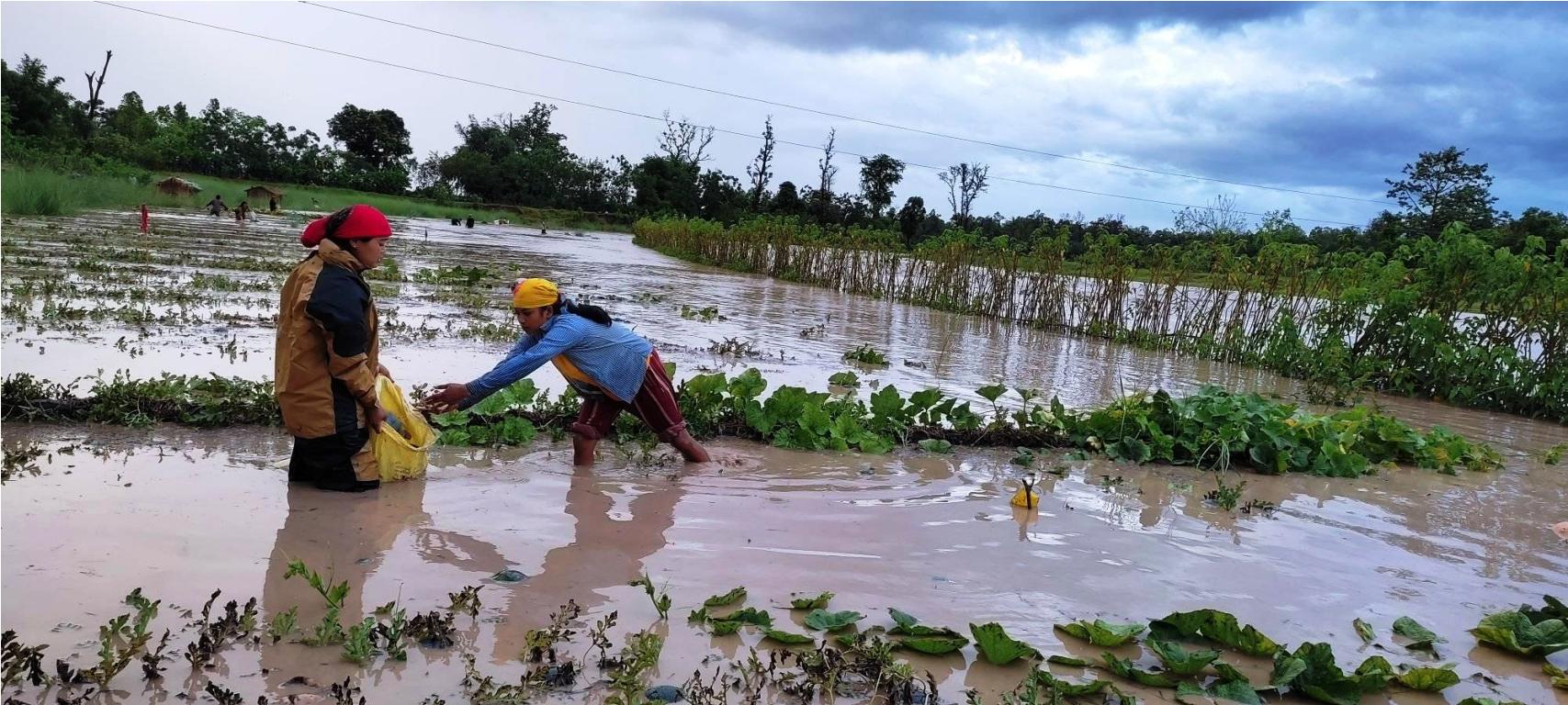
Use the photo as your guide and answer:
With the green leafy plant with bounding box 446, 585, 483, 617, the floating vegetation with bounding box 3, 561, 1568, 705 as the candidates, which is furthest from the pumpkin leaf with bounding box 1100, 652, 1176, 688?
the green leafy plant with bounding box 446, 585, 483, 617

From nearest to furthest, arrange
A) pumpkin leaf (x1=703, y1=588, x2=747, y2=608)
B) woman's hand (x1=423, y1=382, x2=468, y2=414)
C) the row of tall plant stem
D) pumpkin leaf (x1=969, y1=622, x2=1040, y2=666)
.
A: pumpkin leaf (x1=969, y1=622, x2=1040, y2=666)
pumpkin leaf (x1=703, y1=588, x2=747, y2=608)
woman's hand (x1=423, y1=382, x2=468, y2=414)
the row of tall plant stem

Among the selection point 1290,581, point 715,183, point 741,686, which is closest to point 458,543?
point 741,686

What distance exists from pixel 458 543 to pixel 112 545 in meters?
1.18

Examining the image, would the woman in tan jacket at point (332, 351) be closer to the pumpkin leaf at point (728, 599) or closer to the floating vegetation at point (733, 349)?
the pumpkin leaf at point (728, 599)

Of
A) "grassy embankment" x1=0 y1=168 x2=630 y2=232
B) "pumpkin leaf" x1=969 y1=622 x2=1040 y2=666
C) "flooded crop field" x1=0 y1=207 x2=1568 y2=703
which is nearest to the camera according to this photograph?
"flooded crop field" x1=0 y1=207 x2=1568 y2=703

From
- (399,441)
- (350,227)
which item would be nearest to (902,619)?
(399,441)

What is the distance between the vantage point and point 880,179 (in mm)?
53719

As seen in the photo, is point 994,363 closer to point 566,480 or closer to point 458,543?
point 566,480

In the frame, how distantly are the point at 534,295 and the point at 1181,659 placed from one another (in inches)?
129

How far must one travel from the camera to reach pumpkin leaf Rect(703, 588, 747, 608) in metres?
3.58

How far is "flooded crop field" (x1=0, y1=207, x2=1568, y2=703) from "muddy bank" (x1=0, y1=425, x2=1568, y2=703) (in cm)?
2

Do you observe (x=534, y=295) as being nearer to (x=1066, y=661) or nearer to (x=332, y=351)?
(x=332, y=351)

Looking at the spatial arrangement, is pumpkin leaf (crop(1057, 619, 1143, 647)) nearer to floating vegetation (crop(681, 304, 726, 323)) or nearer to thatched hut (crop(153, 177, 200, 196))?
floating vegetation (crop(681, 304, 726, 323))

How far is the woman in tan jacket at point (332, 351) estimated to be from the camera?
14.4 ft
